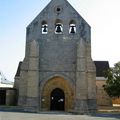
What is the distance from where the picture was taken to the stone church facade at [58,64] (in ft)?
116

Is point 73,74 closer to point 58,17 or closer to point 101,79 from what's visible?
point 58,17

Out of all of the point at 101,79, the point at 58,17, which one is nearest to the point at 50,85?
the point at 58,17

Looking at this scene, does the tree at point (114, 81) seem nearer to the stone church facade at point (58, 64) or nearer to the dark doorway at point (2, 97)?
the stone church facade at point (58, 64)

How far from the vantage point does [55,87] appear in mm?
36812

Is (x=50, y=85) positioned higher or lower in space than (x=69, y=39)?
lower

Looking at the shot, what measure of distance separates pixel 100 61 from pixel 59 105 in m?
20.7

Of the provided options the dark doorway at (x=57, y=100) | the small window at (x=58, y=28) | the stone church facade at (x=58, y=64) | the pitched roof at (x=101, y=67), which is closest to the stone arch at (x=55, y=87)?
the stone church facade at (x=58, y=64)

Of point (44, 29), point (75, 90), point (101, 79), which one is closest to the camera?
point (75, 90)

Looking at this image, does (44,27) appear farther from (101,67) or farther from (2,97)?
(101,67)

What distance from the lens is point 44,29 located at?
37.5 m

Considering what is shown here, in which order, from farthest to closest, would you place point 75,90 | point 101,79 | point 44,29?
point 101,79, point 44,29, point 75,90

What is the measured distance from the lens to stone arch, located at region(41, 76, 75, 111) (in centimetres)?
3597

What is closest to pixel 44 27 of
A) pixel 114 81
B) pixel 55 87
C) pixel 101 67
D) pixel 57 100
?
pixel 55 87

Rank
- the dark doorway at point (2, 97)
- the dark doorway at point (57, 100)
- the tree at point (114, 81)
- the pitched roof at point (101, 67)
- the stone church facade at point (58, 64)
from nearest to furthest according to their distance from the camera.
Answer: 1. the stone church facade at point (58, 64)
2. the dark doorway at point (57, 100)
3. the tree at point (114, 81)
4. the dark doorway at point (2, 97)
5. the pitched roof at point (101, 67)
